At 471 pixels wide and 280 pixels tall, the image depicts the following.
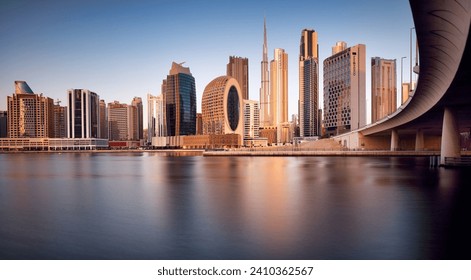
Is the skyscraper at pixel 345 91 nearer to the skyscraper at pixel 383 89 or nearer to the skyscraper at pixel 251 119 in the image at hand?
the skyscraper at pixel 383 89

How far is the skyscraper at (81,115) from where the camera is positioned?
8444cm

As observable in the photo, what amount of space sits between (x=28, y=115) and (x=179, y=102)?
113m

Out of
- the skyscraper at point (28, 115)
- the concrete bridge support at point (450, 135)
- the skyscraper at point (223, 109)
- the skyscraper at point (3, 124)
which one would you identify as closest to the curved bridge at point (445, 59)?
the concrete bridge support at point (450, 135)

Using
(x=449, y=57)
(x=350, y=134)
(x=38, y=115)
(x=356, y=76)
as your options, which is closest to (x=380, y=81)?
(x=356, y=76)

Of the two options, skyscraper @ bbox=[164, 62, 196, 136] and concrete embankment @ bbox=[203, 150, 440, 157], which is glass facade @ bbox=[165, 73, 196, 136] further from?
concrete embankment @ bbox=[203, 150, 440, 157]

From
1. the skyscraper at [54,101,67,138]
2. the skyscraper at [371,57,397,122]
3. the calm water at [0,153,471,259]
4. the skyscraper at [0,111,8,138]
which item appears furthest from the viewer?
the skyscraper at [371,57,397,122]

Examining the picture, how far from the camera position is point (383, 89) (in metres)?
133

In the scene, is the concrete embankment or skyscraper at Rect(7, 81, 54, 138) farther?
the concrete embankment

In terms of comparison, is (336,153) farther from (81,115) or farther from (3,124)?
(81,115)

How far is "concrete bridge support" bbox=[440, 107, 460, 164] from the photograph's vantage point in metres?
25.5

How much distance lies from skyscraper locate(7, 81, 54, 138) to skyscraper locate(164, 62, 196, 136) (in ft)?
333

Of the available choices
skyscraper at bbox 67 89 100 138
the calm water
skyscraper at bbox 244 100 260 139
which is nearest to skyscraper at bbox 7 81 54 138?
the calm water

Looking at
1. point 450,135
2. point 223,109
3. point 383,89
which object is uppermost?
point 383,89

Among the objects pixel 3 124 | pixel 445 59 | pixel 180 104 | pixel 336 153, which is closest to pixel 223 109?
pixel 180 104
